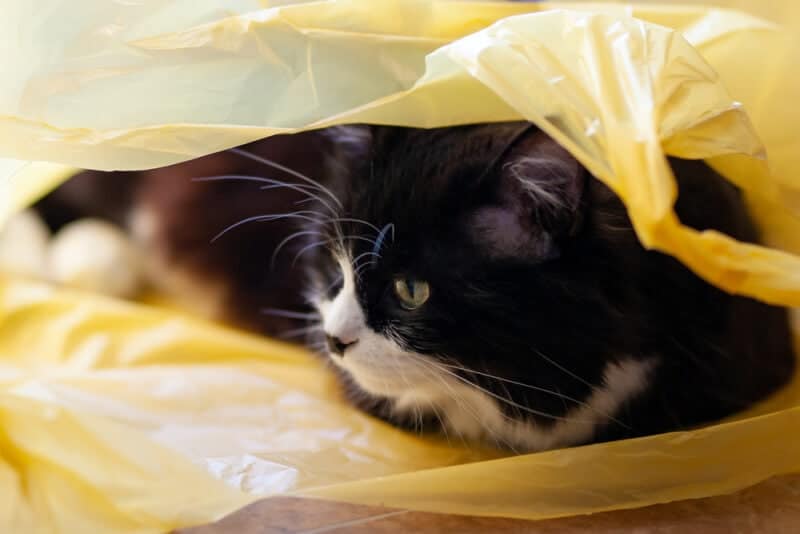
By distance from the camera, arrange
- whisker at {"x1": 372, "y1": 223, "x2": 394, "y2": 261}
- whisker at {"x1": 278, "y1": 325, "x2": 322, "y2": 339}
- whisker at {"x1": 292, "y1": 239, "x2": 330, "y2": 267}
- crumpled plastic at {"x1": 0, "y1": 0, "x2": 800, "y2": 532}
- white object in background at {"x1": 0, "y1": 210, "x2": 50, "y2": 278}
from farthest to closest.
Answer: white object in background at {"x1": 0, "y1": 210, "x2": 50, "y2": 278}
whisker at {"x1": 278, "y1": 325, "x2": 322, "y2": 339}
whisker at {"x1": 292, "y1": 239, "x2": 330, "y2": 267}
whisker at {"x1": 372, "y1": 223, "x2": 394, "y2": 261}
crumpled plastic at {"x1": 0, "y1": 0, "x2": 800, "y2": 532}

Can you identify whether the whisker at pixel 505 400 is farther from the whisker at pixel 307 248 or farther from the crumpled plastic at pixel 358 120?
the whisker at pixel 307 248

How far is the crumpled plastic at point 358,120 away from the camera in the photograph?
29.5 inches

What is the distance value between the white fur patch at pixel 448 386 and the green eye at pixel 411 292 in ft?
0.15

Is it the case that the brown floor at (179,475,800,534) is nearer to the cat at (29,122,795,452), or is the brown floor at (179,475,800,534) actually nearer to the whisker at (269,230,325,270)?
the cat at (29,122,795,452)

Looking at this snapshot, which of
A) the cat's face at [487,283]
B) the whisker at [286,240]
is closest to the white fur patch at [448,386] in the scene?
the cat's face at [487,283]

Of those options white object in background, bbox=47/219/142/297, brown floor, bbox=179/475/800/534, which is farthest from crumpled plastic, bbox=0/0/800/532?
white object in background, bbox=47/219/142/297

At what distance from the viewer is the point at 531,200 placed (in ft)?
2.64

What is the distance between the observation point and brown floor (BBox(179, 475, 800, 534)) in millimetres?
872

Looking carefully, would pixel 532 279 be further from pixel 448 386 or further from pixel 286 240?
pixel 286 240

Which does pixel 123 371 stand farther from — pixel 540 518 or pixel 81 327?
pixel 540 518

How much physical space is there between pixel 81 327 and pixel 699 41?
101 centimetres

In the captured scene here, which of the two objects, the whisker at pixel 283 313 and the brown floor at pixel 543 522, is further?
the whisker at pixel 283 313

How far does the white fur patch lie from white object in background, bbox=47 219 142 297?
599mm

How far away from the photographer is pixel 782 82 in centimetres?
97
